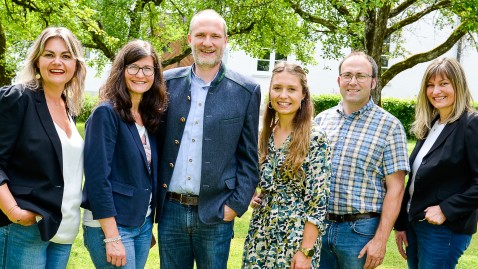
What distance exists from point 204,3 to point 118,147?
893 cm

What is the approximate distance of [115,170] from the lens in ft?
11.5

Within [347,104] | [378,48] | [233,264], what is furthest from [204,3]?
[347,104]

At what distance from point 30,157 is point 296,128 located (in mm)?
1731

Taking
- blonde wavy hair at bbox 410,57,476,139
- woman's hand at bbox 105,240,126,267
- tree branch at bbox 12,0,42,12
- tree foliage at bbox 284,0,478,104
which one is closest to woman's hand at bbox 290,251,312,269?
woman's hand at bbox 105,240,126,267

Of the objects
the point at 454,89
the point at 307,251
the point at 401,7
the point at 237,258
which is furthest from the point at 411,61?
the point at 307,251

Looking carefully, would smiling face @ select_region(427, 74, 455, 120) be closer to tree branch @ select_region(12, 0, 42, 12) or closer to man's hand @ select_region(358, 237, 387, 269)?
man's hand @ select_region(358, 237, 387, 269)

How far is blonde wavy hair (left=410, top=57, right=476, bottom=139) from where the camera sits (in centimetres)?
405

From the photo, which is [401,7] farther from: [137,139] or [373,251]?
[137,139]

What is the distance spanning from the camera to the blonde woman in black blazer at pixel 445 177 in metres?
3.89

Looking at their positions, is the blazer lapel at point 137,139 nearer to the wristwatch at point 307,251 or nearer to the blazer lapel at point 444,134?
the wristwatch at point 307,251

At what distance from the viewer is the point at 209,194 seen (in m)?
3.80

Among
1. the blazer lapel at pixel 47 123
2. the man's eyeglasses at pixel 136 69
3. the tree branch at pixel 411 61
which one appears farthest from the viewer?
the tree branch at pixel 411 61

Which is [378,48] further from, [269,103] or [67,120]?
[67,120]

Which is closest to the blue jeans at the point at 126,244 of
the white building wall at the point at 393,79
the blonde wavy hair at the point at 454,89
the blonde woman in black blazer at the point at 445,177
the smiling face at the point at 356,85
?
the smiling face at the point at 356,85
